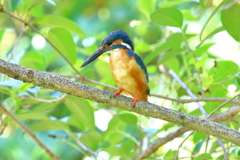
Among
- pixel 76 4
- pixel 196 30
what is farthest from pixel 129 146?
pixel 76 4

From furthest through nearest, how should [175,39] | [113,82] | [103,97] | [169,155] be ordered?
[113,82] < [175,39] < [169,155] < [103,97]

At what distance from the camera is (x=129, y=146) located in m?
2.23

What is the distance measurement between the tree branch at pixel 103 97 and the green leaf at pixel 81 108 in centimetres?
48

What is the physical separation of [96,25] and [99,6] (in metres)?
0.61

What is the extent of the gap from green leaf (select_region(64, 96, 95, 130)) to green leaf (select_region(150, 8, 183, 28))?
2.00 ft

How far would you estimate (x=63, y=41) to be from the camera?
213 cm

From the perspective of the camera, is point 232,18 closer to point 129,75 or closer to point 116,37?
point 129,75

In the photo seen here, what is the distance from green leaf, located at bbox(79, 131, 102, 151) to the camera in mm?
2275

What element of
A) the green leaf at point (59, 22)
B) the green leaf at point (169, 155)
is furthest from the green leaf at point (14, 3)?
the green leaf at point (169, 155)

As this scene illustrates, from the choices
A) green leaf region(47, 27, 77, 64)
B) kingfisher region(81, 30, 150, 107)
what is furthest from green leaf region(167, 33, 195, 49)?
green leaf region(47, 27, 77, 64)

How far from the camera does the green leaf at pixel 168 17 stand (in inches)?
76.2

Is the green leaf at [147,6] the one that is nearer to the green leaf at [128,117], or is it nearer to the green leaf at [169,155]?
the green leaf at [128,117]

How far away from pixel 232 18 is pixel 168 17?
41 cm

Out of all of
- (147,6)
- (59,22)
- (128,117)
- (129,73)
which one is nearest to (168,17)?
(129,73)
